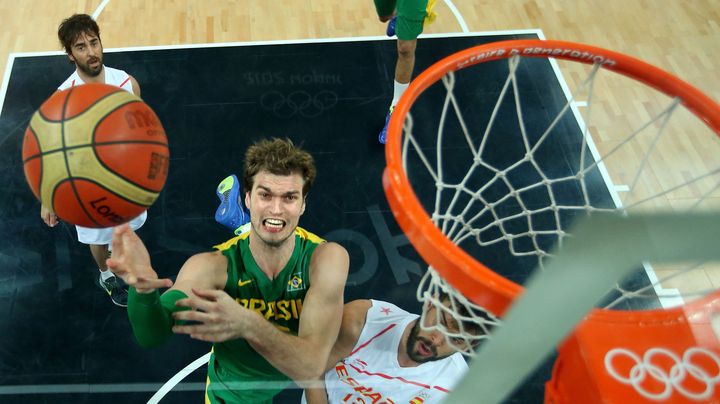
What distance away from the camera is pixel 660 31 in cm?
537

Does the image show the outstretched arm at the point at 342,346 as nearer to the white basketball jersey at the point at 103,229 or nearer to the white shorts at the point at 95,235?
the white basketball jersey at the point at 103,229

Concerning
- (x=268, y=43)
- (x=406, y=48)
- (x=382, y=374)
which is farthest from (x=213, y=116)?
(x=382, y=374)

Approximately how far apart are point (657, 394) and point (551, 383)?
0.30m

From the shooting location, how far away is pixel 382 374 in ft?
9.81

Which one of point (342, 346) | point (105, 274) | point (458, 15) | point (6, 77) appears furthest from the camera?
point (458, 15)

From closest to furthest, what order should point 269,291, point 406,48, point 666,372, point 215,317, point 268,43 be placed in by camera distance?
1. point 666,372
2. point 215,317
3. point 269,291
4. point 406,48
5. point 268,43

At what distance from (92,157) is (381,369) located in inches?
59.1

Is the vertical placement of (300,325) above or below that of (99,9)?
below

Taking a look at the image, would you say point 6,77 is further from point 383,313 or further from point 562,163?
point 562,163

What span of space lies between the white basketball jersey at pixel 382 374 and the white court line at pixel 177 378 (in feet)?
2.53

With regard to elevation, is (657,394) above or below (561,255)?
below

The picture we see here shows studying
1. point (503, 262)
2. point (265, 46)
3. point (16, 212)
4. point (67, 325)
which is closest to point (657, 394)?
point (503, 262)

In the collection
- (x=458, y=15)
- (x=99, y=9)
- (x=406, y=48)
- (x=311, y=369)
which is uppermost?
(x=99, y=9)

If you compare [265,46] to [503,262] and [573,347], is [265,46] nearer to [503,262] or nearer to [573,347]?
[503,262]
